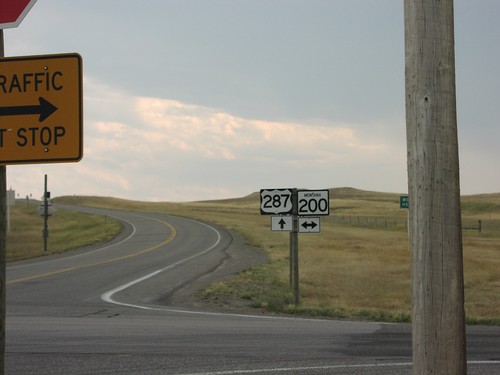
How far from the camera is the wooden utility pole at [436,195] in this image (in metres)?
3.91

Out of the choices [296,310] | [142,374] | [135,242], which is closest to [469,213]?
[135,242]

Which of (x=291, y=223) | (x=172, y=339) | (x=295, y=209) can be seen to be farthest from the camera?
(x=295, y=209)

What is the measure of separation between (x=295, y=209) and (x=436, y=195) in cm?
1530

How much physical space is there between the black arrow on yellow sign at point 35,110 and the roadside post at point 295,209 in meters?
15.0

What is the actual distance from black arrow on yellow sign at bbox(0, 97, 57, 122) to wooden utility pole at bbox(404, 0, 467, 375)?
1891 mm

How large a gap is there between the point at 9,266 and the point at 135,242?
41.8ft

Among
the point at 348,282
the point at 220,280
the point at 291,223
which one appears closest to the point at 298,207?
the point at 291,223

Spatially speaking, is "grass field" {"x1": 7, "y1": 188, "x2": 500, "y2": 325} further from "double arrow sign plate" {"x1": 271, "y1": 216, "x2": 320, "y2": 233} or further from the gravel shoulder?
"double arrow sign plate" {"x1": 271, "y1": 216, "x2": 320, "y2": 233}

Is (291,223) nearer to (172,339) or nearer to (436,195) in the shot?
(172,339)

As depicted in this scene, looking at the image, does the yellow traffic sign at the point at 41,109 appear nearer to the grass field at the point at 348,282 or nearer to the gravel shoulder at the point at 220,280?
the grass field at the point at 348,282

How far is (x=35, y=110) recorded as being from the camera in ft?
13.5

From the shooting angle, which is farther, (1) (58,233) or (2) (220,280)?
(1) (58,233)

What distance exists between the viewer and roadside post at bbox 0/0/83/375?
404 cm

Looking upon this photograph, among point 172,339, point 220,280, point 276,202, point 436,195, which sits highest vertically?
point 276,202
